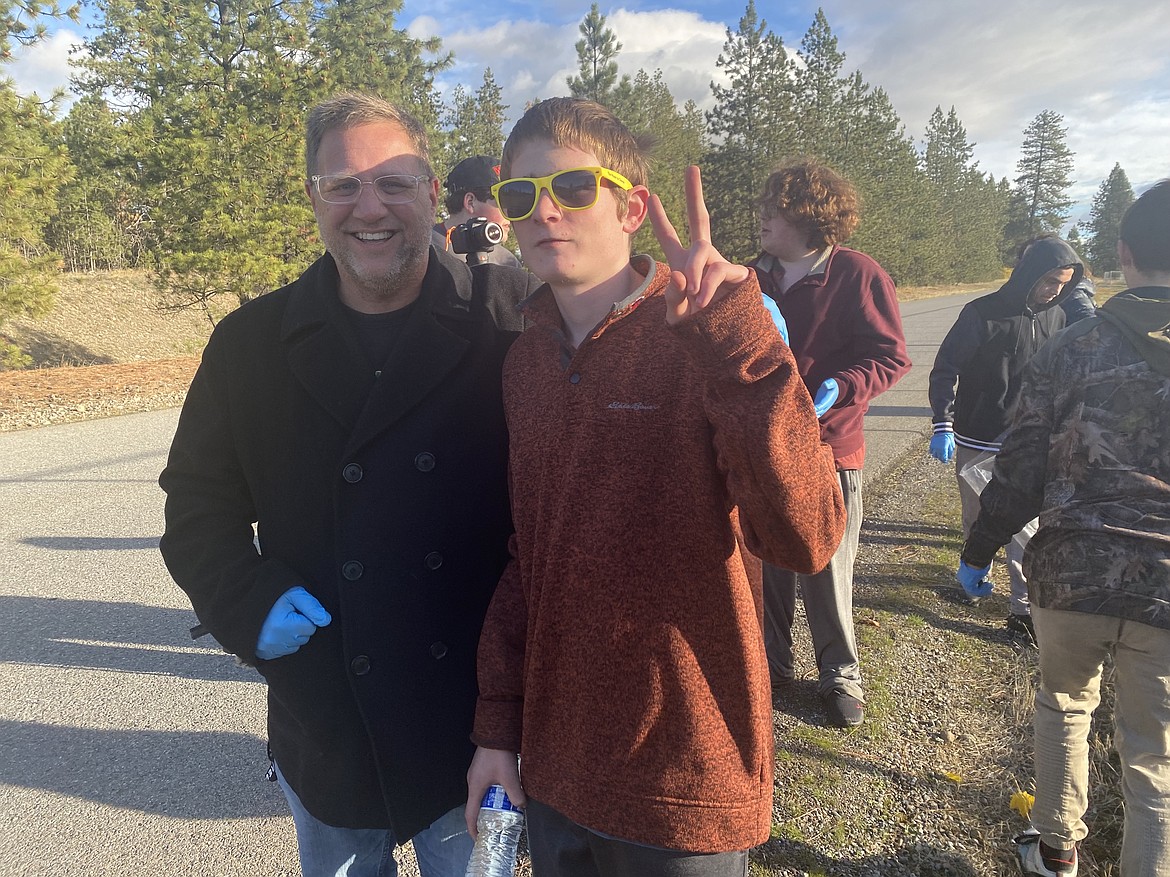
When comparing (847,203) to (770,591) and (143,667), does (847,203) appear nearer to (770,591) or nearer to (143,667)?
(770,591)

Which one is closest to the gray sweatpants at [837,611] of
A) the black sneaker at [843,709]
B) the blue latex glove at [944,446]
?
the black sneaker at [843,709]

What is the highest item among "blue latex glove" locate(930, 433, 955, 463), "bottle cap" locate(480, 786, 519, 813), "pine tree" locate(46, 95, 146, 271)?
"pine tree" locate(46, 95, 146, 271)

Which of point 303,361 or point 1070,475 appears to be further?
point 1070,475

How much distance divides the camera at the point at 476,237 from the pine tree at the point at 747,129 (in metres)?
30.2

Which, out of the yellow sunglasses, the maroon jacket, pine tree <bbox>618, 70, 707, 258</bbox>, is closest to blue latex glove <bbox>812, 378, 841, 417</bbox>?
the maroon jacket

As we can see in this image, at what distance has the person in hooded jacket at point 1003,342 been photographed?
4227 millimetres

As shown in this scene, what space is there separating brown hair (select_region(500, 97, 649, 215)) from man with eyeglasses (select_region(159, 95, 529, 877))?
36 centimetres


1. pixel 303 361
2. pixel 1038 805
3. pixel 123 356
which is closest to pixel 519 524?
pixel 303 361

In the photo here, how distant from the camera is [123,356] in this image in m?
19.1

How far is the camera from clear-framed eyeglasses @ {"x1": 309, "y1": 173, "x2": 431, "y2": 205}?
1.70 m

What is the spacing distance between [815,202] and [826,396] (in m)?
0.92

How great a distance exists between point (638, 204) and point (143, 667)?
3.80 metres

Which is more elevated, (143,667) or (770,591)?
(770,591)

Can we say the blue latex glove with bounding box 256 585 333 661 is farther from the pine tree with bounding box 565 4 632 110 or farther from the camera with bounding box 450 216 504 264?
the pine tree with bounding box 565 4 632 110
